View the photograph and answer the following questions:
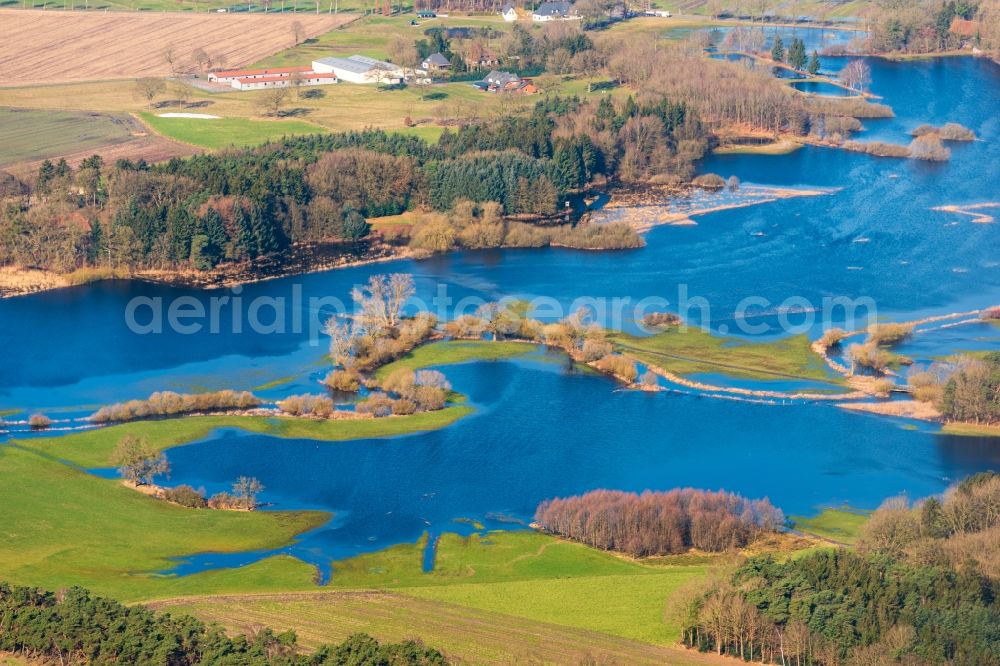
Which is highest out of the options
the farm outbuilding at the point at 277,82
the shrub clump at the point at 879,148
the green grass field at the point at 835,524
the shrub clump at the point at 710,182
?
the farm outbuilding at the point at 277,82

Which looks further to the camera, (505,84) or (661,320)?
(505,84)

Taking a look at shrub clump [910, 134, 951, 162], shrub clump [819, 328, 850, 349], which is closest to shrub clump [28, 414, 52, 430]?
shrub clump [819, 328, 850, 349]

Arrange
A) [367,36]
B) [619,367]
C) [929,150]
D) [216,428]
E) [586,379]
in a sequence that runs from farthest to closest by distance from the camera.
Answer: [367,36], [929,150], [619,367], [586,379], [216,428]

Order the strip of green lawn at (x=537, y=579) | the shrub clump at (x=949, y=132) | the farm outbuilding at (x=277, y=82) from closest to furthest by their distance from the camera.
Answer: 1. the strip of green lawn at (x=537, y=579)
2. the shrub clump at (x=949, y=132)
3. the farm outbuilding at (x=277, y=82)

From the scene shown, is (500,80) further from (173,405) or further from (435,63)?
(173,405)

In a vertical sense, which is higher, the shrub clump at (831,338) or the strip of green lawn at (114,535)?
the shrub clump at (831,338)

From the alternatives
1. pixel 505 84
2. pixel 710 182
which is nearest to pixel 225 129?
pixel 505 84

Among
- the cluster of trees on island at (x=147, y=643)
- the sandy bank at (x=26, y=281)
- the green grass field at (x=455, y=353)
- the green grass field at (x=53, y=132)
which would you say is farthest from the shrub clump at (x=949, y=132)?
the cluster of trees on island at (x=147, y=643)

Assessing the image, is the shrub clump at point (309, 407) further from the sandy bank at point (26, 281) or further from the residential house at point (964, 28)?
the residential house at point (964, 28)
